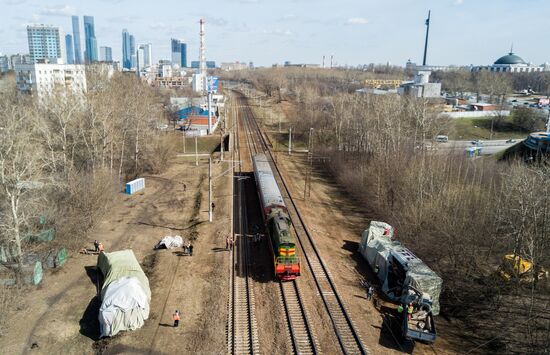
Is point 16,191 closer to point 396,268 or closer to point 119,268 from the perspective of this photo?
point 119,268

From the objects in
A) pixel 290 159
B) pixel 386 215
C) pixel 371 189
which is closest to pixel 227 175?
pixel 290 159

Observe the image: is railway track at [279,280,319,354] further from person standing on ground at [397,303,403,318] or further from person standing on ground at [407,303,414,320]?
person standing on ground at [397,303,403,318]

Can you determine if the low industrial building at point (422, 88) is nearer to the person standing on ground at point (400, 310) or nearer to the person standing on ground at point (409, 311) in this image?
the person standing on ground at point (400, 310)

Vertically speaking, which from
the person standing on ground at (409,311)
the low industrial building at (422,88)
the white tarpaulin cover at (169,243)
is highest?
the low industrial building at (422,88)

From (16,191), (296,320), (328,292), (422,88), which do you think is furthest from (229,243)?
(422,88)

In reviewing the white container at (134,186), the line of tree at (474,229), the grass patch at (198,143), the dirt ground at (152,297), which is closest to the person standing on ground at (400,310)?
the line of tree at (474,229)

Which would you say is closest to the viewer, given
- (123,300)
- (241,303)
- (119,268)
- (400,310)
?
(123,300)

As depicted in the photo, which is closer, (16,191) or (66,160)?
(16,191)

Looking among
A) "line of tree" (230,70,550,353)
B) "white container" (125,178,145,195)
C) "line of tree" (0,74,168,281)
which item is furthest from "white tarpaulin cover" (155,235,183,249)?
"line of tree" (230,70,550,353)
